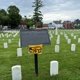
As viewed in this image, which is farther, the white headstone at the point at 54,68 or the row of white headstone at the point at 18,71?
the white headstone at the point at 54,68

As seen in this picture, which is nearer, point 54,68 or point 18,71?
point 18,71

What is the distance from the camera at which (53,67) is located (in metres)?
5.91

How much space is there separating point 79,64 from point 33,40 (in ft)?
10.0

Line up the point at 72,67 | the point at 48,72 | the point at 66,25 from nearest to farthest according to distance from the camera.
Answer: the point at 48,72
the point at 72,67
the point at 66,25

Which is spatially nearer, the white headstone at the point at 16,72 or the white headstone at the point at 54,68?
the white headstone at the point at 16,72

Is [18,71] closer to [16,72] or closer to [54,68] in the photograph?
[16,72]

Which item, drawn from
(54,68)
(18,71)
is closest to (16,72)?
(18,71)

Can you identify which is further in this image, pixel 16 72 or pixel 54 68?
pixel 54 68

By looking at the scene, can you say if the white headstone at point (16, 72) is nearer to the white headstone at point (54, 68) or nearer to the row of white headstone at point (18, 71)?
the row of white headstone at point (18, 71)

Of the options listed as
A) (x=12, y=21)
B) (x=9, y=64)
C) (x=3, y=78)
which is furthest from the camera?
(x=12, y=21)

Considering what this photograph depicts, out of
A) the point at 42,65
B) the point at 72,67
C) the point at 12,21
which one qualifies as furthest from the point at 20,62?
the point at 12,21

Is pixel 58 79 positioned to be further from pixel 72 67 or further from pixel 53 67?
pixel 72 67

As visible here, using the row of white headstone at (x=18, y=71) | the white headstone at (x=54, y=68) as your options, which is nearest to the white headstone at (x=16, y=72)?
the row of white headstone at (x=18, y=71)

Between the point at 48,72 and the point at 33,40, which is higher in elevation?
the point at 33,40
